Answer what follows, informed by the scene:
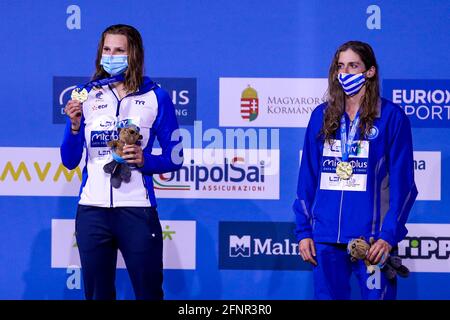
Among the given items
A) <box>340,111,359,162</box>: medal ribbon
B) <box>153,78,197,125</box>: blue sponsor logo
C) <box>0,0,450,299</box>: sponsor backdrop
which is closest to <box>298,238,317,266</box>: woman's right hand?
<box>340,111,359,162</box>: medal ribbon

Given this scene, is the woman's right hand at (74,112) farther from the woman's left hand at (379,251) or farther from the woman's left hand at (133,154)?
the woman's left hand at (379,251)

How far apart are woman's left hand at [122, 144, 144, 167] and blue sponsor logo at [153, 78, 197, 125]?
4.10 ft

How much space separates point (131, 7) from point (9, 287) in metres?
1.76

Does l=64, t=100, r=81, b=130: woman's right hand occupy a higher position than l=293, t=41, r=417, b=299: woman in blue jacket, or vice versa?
l=64, t=100, r=81, b=130: woman's right hand

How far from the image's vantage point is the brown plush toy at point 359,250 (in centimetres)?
383

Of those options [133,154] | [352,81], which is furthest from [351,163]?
[133,154]

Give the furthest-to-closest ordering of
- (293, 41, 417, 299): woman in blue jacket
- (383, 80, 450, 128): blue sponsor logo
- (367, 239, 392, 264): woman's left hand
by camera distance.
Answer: (383, 80, 450, 128): blue sponsor logo < (293, 41, 417, 299): woman in blue jacket < (367, 239, 392, 264): woman's left hand

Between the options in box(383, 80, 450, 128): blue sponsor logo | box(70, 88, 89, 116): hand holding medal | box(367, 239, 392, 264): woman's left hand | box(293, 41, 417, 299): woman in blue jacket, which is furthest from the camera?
box(383, 80, 450, 128): blue sponsor logo

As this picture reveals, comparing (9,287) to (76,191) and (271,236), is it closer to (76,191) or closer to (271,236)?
(76,191)

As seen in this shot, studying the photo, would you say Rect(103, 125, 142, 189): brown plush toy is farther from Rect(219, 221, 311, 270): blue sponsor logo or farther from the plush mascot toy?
Rect(219, 221, 311, 270): blue sponsor logo

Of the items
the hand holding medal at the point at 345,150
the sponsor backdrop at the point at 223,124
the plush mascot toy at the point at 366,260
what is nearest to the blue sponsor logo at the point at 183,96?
the sponsor backdrop at the point at 223,124

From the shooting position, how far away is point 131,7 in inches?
207

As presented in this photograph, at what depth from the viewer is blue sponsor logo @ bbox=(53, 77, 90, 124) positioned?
17.3 feet
